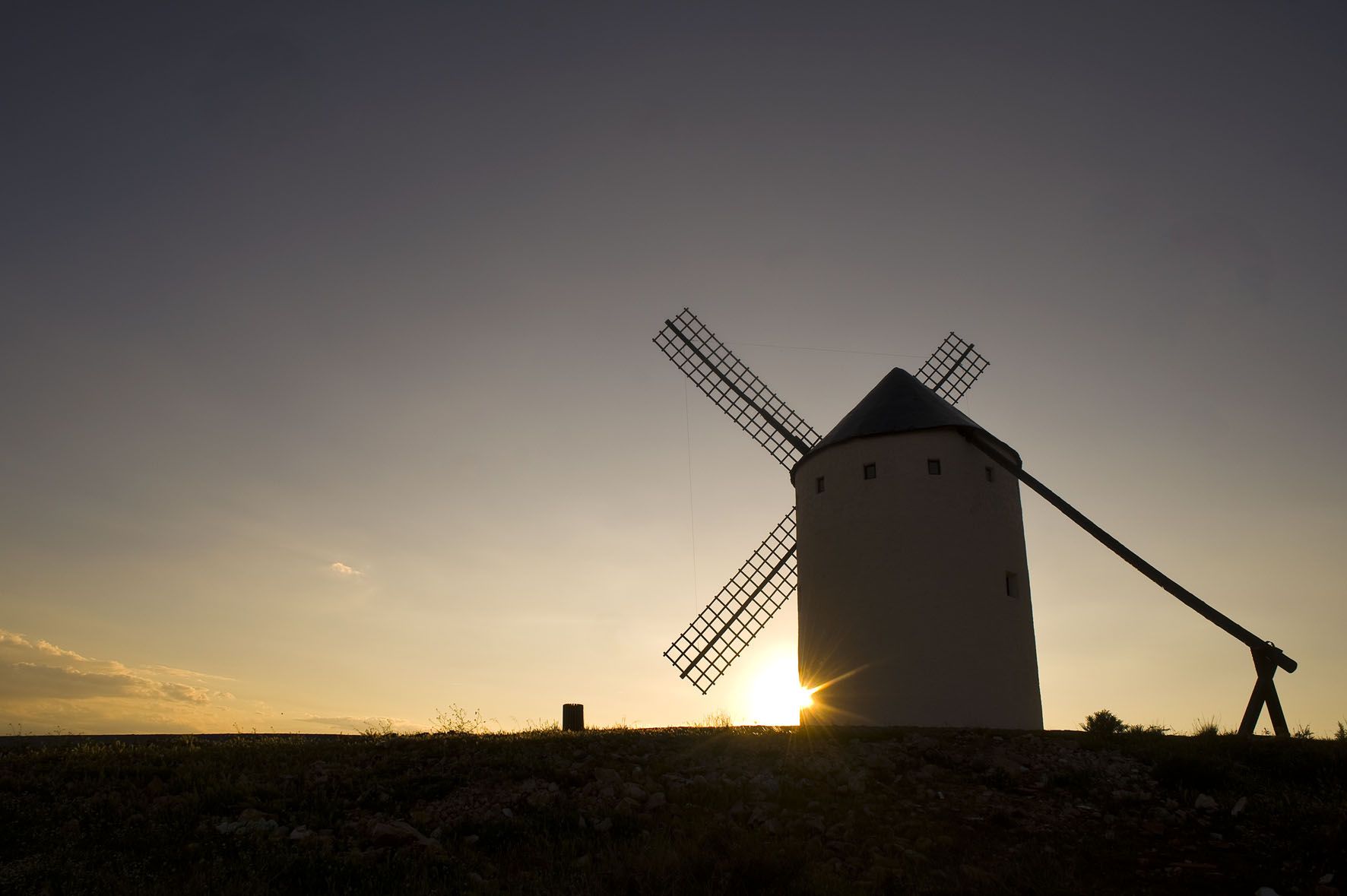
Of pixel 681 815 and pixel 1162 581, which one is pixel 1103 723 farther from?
pixel 681 815

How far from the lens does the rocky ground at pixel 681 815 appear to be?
8.95 metres

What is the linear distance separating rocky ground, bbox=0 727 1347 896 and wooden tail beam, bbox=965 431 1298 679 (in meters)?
1.89

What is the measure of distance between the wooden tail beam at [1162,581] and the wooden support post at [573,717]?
9.51 m

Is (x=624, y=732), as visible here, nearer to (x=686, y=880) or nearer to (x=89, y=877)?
(x=686, y=880)

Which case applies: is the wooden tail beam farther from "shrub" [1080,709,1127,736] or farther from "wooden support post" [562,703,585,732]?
"wooden support post" [562,703,585,732]

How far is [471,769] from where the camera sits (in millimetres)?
12125

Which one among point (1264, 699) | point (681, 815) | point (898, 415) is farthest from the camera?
point (898, 415)

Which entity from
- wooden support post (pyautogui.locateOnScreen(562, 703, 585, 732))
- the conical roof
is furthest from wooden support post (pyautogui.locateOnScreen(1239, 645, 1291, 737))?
wooden support post (pyautogui.locateOnScreen(562, 703, 585, 732))

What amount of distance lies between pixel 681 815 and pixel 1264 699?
10808 mm

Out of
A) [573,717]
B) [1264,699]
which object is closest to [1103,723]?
[1264,699]

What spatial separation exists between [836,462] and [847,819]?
9.22 m

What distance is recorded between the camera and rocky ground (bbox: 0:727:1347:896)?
352 inches

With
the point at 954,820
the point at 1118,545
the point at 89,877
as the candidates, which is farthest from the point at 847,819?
the point at 1118,545

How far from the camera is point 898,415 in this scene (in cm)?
1862
